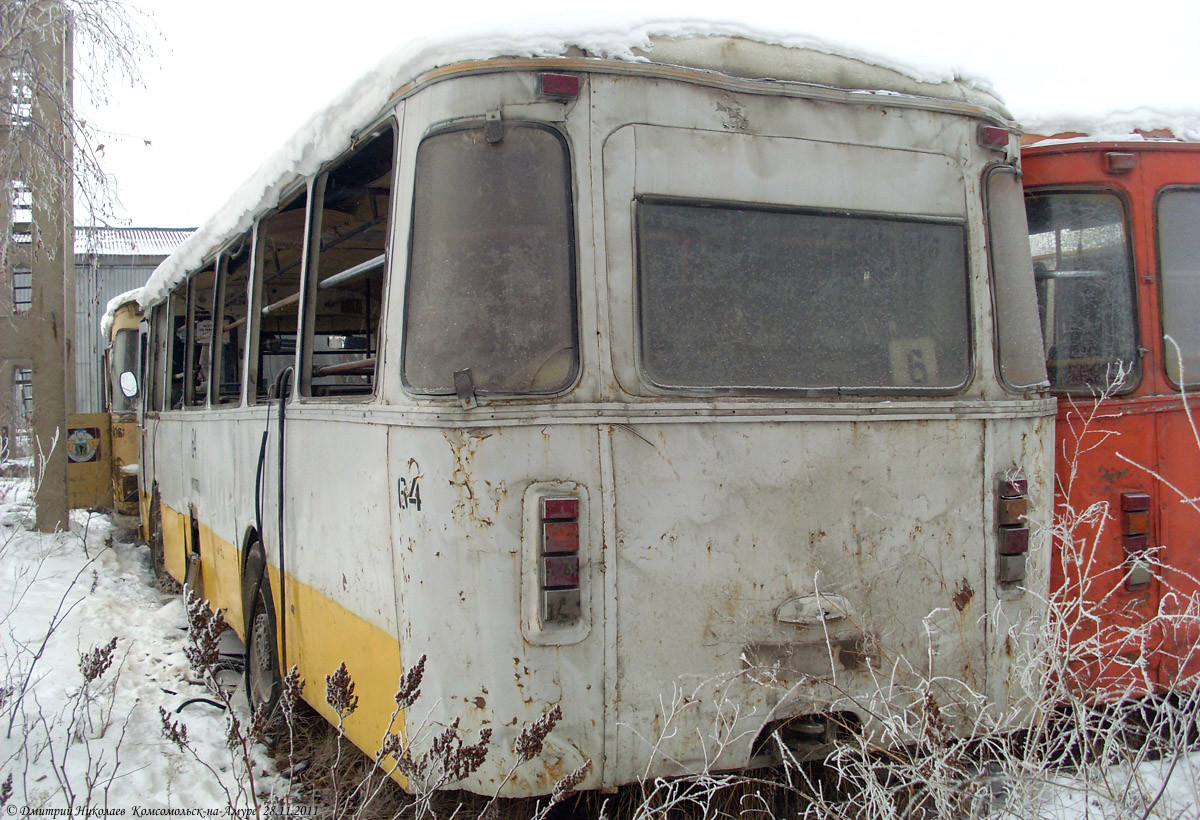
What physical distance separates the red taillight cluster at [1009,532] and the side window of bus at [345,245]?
2.24m

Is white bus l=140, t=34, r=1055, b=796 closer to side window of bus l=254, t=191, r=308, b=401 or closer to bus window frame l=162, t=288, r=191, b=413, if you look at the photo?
side window of bus l=254, t=191, r=308, b=401

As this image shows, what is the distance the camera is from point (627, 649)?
2938 mm

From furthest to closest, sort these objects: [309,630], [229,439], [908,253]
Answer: [229,439] → [309,630] → [908,253]

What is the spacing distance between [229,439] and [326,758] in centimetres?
209

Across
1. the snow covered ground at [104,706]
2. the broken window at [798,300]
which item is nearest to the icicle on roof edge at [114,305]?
the snow covered ground at [104,706]

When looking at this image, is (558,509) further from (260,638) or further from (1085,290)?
(260,638)

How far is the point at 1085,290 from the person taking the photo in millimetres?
4160

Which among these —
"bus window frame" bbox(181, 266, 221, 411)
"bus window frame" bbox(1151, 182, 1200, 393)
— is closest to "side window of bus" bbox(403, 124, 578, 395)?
"bus window frame" bbox(1151, 182, 1200, 393)

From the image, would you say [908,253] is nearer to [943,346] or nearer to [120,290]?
[943,346]

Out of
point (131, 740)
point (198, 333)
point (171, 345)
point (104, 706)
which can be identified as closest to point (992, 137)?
point (131, 740)

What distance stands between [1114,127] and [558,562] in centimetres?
325

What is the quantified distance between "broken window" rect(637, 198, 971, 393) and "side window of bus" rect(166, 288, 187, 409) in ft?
17.3

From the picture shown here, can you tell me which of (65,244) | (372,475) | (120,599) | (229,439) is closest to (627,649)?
(372,475)

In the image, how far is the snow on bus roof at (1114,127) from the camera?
166 inches
